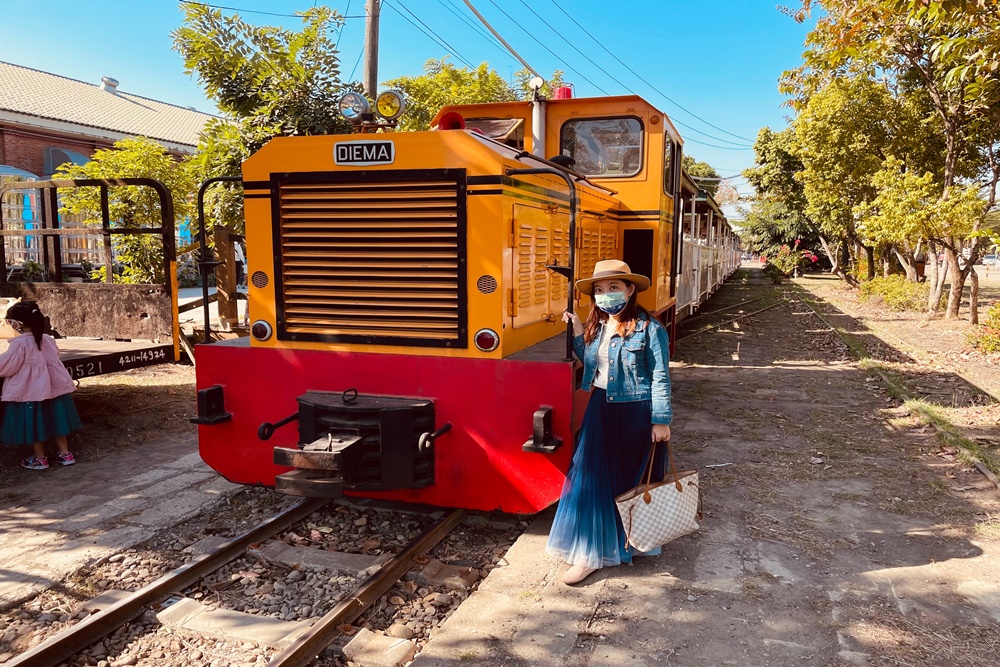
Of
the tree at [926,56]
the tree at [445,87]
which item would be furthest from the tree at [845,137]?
the tree at [445,87]

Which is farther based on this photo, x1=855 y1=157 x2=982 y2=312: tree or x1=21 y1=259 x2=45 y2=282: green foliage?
x1=855 y1=157 x2=982 y2=312: tree

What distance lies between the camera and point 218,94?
28.2ft

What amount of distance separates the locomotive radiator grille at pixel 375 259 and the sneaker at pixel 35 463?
2976 mm

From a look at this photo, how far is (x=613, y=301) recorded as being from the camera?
12.3 feet

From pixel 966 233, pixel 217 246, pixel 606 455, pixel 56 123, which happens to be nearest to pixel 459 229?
pixel 606 455

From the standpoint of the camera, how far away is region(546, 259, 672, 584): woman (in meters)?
3.70

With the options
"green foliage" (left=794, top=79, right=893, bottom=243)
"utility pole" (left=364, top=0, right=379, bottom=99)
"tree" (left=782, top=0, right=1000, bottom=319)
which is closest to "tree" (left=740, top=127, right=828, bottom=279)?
"green foliage" (left=794, top=79, right=893, bottom=243)

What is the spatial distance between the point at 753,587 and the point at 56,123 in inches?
876

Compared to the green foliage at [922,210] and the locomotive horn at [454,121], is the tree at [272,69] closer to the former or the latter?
the locomotive horn at [454,121]

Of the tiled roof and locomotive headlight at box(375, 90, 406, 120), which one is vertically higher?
the tiled roof

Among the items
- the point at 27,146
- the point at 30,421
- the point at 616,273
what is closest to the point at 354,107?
the point at 616,273

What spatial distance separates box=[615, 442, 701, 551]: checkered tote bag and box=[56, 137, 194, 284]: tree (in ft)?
27.1

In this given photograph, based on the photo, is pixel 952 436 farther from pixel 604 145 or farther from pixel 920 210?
pixel 920 210

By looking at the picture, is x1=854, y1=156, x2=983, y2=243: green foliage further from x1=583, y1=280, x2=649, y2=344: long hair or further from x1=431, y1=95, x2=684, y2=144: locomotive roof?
x1=583, y1=280, x2=649, y2=344: long hair
